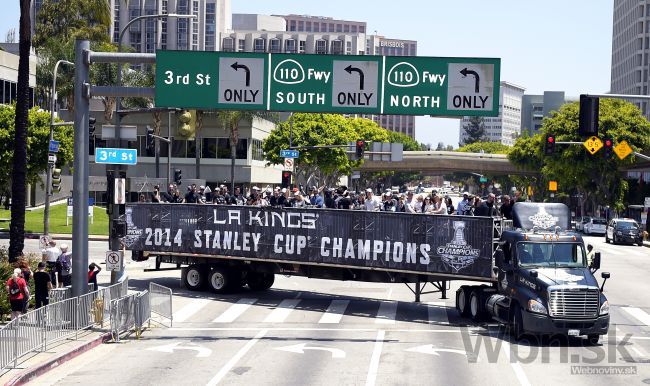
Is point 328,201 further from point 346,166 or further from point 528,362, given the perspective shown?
point 346,166

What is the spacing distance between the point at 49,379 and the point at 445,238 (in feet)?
42.6

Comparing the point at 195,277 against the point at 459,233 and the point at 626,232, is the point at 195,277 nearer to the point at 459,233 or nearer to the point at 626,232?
the point at 459,233

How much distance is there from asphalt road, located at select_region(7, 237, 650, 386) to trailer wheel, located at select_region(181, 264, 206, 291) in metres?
0.45

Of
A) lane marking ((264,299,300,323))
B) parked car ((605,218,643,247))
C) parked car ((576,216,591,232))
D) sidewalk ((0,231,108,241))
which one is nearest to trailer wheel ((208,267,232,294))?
lane marking ((264,299,300,323))

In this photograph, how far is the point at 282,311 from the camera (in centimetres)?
2981

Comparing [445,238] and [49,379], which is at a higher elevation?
[445,238]

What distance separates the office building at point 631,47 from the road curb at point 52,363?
5954 inches

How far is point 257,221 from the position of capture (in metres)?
31.7

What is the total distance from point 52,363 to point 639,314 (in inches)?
723

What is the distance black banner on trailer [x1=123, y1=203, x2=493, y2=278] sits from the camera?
27.5m

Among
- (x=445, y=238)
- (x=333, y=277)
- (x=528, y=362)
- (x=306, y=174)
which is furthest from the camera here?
(x=306, y=174)

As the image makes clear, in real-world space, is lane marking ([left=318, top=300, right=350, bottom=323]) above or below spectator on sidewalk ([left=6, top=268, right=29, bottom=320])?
below

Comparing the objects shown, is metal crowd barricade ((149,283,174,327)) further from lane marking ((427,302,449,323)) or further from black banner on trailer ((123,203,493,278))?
lane marking ((427,302,449,323))

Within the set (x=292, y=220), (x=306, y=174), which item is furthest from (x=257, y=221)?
(x=306, y=174)
